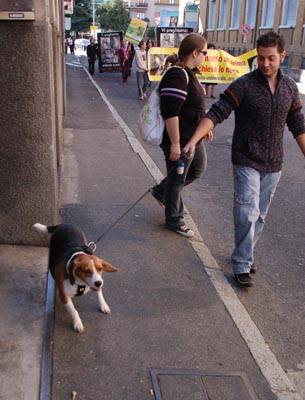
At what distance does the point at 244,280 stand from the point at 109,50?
84.2 ft

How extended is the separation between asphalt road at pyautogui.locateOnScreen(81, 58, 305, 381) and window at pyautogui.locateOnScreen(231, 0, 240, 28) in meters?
35.8

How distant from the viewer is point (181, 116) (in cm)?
502

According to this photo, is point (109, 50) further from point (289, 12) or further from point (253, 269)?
point (253, 269)

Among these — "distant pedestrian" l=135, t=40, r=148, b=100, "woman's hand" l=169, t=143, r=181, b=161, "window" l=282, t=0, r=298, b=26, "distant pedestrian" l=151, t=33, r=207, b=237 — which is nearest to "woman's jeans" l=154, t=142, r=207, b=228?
"distant pedestrian" l=151, t=33, r=207, b=237

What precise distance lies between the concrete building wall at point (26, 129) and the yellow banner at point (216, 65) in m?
10.4

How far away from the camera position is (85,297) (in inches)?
157

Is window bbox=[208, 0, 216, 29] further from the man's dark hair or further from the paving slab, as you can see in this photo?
the paving slab

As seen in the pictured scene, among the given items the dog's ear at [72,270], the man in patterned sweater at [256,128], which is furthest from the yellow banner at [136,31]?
the dog's ear at [72,270]

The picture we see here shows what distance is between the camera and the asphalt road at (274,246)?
378 cm

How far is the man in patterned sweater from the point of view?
4031 millimetres

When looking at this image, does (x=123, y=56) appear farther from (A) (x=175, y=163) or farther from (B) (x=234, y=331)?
(B) (x=234, y=331)

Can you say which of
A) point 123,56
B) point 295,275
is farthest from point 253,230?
point 123,56

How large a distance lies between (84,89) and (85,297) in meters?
17.1

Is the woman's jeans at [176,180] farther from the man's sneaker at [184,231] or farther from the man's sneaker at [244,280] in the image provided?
the man's sneaker at [244,280]
